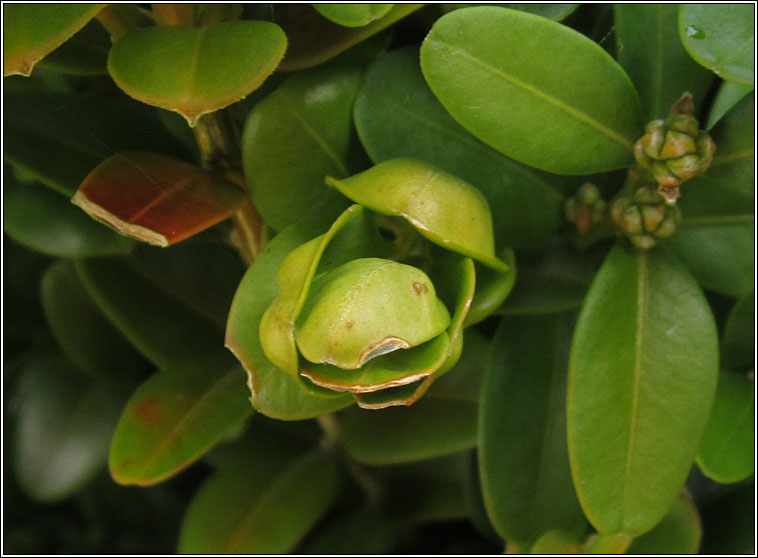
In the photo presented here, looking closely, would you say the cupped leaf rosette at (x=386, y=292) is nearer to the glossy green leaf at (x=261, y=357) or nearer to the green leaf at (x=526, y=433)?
the glossy green leaf at (x=261, y=357)

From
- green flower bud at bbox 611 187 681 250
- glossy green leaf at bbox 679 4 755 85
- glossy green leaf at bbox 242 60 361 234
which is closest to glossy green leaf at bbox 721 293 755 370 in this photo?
green flower bud at bbox 611 187 681 250

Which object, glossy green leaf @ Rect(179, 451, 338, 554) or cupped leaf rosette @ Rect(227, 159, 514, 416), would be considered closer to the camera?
cupped leaf rosette @ Rect(227, 159, 514, 416)

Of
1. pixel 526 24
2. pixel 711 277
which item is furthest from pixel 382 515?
pixel 526 24

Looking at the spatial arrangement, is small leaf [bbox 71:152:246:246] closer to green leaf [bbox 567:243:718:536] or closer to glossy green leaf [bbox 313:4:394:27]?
glossy green leaf [bbox 313:4:394:27]

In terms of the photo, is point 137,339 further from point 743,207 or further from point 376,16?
point 743,207

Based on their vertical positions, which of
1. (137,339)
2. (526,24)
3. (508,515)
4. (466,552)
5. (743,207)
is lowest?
(466,552)
